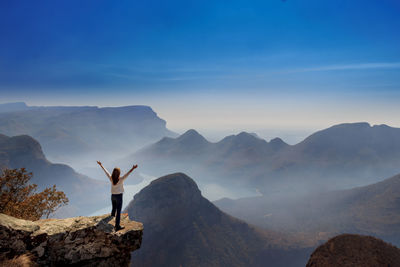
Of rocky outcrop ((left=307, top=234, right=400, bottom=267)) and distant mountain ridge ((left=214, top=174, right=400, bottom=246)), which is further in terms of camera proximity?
distant mountain ridge ((left=214, top=174, right=400, bottom=246))

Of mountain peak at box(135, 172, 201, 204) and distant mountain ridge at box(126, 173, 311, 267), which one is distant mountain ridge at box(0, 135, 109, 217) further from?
distant mountain ridge at box(126, 173, 311, 267)

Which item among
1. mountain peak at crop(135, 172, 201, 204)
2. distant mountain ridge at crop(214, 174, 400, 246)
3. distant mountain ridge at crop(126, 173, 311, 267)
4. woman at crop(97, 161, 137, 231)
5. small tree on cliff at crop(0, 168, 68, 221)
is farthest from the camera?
distant mountain ridge at crop(214, 174, 400, 246)

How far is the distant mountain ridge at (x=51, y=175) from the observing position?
13375 cm

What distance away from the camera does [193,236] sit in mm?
70688

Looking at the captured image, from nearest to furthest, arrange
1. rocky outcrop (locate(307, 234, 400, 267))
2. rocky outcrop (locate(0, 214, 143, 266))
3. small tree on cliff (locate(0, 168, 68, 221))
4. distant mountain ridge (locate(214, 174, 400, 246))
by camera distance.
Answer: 1. rocky outcrop (locate(0, 214, 143, 266))
2. small tree on cliff (locate(0, 168, 68, 221))
3. rocky outcrop (locate(307, 234, 400, 267))
4. distant mountain ridge (locate(214, 174, 400, 246))

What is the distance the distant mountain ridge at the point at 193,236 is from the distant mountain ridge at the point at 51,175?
299 feet

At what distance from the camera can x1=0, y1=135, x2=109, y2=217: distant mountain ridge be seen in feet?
439

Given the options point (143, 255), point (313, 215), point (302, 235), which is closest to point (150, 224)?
point (143, 255)

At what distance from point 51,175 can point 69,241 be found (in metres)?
178

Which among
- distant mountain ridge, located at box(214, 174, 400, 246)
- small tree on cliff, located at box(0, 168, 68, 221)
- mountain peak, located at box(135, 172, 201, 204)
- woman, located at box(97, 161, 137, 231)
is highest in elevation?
woman, located at box(97, 161, 137, 231)

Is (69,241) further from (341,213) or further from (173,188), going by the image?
(341,213)

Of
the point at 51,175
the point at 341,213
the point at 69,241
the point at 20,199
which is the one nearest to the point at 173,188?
the point at 20,199

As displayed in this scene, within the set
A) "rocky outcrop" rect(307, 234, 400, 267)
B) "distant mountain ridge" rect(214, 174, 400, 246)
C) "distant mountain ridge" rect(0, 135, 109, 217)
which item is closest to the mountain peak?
"distant mountain ridge" rect(214, 174, 400, 246)

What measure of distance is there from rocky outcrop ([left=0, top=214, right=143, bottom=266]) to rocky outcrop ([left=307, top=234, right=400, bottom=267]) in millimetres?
34949
